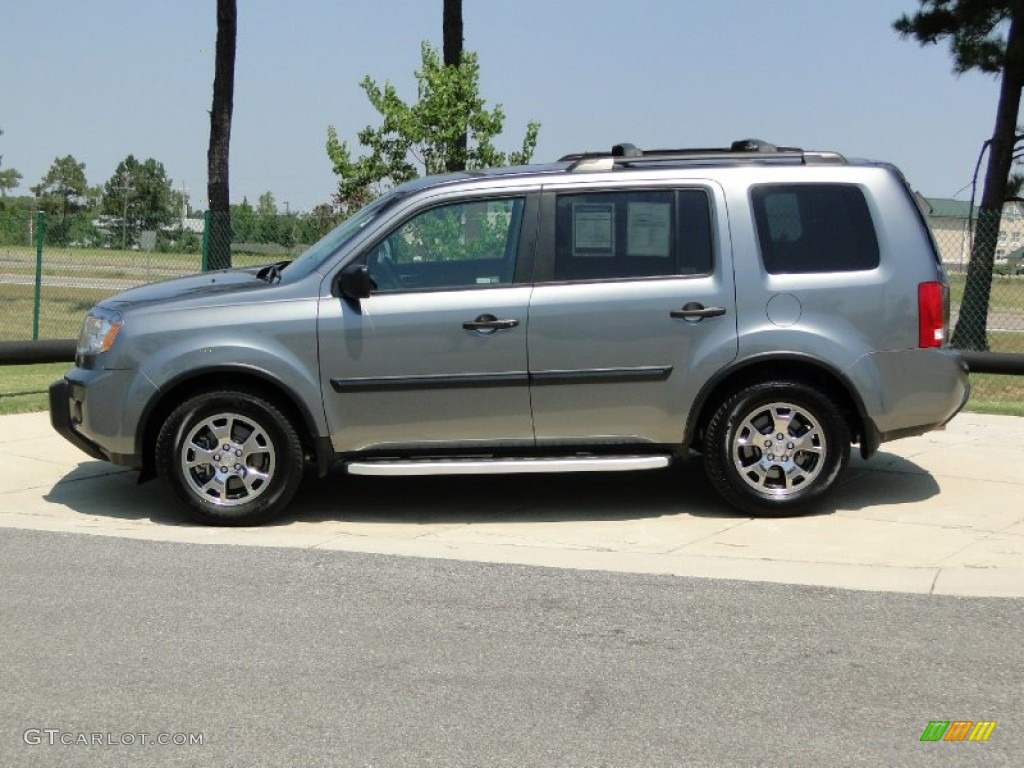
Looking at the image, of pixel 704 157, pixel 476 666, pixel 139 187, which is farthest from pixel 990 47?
pixel 139 187

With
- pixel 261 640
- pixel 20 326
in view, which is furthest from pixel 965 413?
pixel 20 326

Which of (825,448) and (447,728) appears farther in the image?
(825,448)

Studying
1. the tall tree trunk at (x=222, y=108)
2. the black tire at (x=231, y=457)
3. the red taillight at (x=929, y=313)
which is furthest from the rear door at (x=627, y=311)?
the tall tree trunk at (x=222, y=108)

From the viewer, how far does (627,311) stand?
747 cm

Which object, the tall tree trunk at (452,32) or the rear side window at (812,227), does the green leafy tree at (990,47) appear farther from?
the rear side window at (812,227)

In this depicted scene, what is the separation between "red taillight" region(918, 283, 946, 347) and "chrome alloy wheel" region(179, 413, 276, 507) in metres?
3.54

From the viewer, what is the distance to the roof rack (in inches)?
305

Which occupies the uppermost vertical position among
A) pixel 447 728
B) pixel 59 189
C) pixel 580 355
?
pixel 59 189

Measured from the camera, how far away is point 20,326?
2038 cm

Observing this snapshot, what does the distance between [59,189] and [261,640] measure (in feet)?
369

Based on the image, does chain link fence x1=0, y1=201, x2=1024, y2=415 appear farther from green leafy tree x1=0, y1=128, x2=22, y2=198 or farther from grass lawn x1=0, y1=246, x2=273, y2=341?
green leafy tree x1=0, y1=128, x2=22, y2=198

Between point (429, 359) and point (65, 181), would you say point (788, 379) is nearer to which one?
point (429, 359)

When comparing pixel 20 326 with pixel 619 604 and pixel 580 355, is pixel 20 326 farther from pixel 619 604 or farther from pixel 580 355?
pixel 619 604

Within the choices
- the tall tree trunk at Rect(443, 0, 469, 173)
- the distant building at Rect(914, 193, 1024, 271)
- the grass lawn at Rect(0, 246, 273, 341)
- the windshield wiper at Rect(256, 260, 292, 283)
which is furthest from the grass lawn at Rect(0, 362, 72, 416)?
the distant building at Rect(914, 193, 1024, 271)
